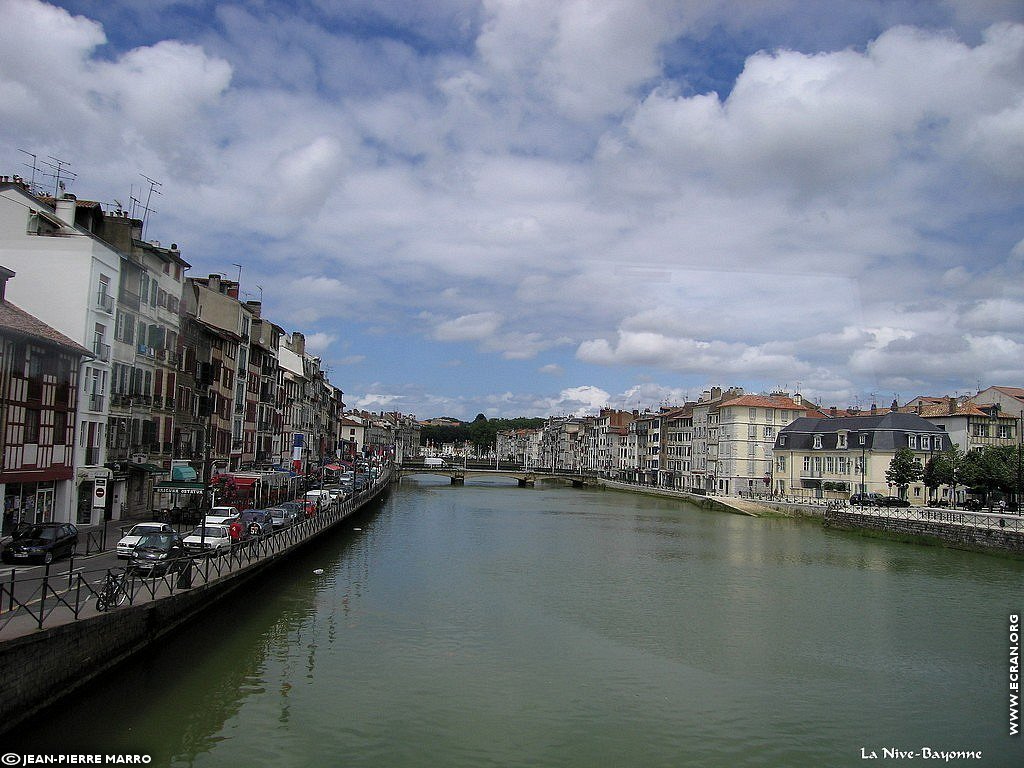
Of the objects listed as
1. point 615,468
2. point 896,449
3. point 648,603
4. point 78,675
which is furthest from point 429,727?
point 615,468

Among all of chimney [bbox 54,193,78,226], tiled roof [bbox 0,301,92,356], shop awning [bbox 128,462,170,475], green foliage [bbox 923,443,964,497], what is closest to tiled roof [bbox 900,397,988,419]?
green foliage [bbox 923,443,964,497]

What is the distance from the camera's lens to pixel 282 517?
40219 millimetres

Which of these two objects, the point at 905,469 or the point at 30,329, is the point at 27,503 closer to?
the point at 30,329

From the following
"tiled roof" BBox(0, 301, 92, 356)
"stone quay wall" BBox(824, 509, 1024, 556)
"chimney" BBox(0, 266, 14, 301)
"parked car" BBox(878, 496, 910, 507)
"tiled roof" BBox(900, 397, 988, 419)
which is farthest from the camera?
"tiled roof" BBox(900, 397, 988, 419)

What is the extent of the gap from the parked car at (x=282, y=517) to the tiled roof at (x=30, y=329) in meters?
12.2

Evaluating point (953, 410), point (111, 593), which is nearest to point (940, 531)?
point (953, 410)

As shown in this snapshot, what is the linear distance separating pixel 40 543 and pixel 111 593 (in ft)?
26.3

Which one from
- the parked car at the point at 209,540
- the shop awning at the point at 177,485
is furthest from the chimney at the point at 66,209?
the parked car at the point at 209,540

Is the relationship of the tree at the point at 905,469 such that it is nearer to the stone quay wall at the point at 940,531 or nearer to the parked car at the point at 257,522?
the stone quay wall at the point at 940,531

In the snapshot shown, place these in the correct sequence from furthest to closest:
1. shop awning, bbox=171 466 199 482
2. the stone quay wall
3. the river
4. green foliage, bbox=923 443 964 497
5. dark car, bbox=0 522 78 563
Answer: green foliage, bbox=923 443 964 497, the stone quay wall, shop awning, bbox=171 466 199 482, dark car, bbox=0 522 78 563, the river

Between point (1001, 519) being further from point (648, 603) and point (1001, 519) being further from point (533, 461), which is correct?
point (533, 461)

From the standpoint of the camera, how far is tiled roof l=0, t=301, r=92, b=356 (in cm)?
2589

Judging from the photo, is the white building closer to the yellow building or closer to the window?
the window

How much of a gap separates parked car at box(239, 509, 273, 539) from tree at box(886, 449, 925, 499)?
51.9 metres
